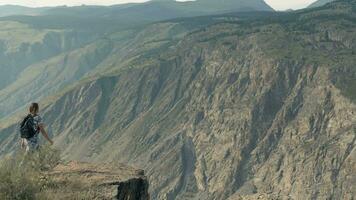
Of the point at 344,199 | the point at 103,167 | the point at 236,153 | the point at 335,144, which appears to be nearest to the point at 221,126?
the point at 236,153

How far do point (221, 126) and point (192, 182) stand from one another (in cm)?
2213

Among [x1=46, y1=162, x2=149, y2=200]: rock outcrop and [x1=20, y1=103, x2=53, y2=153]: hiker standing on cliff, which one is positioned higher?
[x1=20, y1=103, x2=53, y2=153]: hiker standing on cliff

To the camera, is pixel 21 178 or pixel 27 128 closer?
pixel 21 178

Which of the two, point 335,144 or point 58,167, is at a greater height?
point 58,167

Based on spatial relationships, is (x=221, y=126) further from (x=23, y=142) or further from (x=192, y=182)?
(x=23, y=142)

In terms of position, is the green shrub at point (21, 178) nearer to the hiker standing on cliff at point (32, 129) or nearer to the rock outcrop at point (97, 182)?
the rock outcrop at point (97, 182)

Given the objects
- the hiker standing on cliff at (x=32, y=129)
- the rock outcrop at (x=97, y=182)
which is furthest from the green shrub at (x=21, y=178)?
the hiker standing on cliff at (x=32, y=129)

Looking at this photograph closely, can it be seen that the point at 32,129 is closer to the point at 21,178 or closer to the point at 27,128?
the point at 27,128

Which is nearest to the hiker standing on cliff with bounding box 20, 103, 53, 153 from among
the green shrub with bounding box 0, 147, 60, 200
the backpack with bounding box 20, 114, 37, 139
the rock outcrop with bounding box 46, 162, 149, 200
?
the backpack with bounding box 20, 114, 37, 139

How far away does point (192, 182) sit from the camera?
18062 cm

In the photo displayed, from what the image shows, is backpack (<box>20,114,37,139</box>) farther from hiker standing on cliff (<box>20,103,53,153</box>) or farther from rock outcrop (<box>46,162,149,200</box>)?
rock outcrop (<box>46,162,149,200</box>)

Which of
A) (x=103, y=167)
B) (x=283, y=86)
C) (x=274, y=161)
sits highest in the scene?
(x=103, y=167)


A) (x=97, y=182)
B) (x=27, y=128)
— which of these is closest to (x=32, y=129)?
(x=27, y=128)

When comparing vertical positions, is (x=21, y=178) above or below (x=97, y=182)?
above
